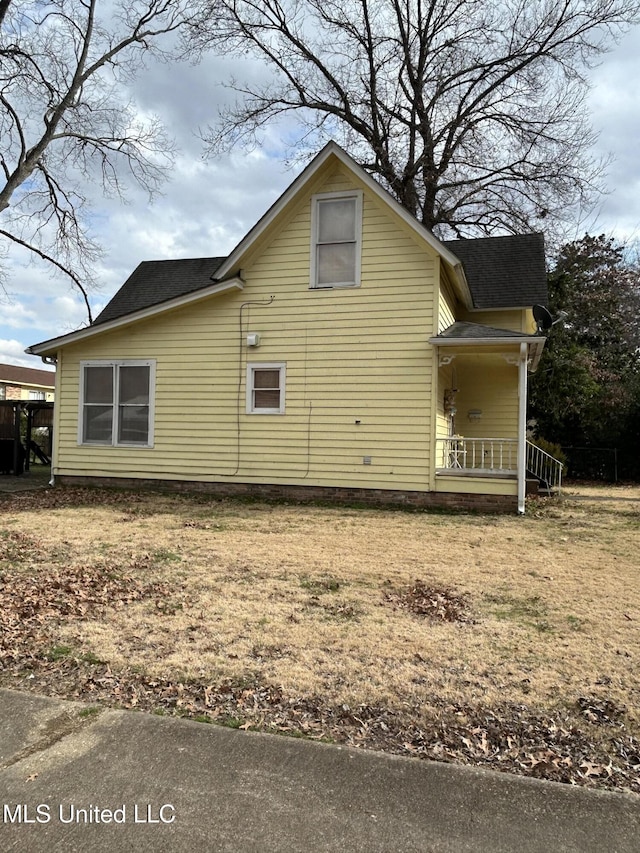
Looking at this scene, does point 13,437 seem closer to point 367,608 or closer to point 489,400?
point 489,400

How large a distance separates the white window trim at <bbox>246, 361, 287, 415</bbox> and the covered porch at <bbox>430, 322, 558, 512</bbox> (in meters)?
3.17

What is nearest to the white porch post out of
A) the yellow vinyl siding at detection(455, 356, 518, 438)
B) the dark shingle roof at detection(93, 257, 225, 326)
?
the yellow vinyl siding at detection(455, 356, 518, 438)

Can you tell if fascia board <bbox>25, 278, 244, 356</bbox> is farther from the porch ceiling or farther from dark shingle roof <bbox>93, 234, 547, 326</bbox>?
the porch ceiling

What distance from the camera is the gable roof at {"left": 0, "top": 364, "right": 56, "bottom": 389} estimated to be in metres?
41.2

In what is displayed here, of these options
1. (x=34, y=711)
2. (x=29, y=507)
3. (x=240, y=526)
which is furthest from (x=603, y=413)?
(x=34, y=711)

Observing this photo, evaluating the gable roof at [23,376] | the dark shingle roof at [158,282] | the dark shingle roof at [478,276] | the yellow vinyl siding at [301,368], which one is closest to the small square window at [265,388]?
the yellow vinyl siding at [301,368]

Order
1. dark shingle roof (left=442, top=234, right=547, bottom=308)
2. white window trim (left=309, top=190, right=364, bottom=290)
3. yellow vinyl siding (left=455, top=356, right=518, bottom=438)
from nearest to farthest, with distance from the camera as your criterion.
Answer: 1. white window trim (left=309, top=190, right=364, bottom=290)
2. yellow vinyl siding (left=455, top=356, right=518, bottom=438)
3. dark shingle roof (left=442, top=234, right=547, bottom=308)

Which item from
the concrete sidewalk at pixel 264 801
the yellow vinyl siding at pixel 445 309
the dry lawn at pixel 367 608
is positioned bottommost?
the concrete sidewalk at pixel 264 801

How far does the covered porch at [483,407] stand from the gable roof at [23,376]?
116 feet

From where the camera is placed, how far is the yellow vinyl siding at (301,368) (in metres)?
11.5

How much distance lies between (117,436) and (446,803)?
12063mm

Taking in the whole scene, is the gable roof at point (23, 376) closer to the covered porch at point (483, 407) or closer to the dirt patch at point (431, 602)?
the covered porch at point (483, 407)

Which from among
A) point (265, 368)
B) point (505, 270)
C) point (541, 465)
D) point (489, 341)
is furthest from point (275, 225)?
point (541, 465)

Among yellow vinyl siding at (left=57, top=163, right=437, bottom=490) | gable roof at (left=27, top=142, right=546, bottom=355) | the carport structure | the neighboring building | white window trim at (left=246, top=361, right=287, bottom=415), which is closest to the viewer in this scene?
yellow vinyl siding at (left=57, top=163, right=437, bottom=490)
